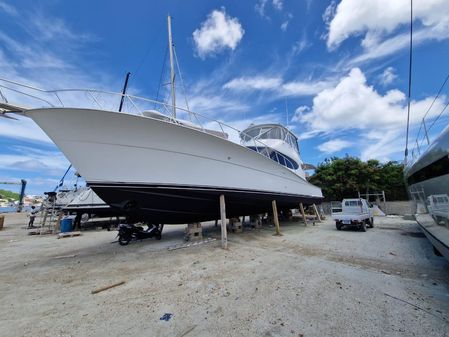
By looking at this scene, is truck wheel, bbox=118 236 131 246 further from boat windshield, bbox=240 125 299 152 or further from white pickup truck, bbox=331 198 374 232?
white pickup truck, bbox=331 198 374 232

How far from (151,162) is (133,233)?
3.31m

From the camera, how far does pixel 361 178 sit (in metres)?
18.7

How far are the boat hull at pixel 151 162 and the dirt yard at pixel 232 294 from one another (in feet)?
4.58

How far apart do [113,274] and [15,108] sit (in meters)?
3.80

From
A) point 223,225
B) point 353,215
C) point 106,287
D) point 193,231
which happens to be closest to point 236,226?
point 193,231

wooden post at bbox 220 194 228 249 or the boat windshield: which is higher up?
the boat windshield

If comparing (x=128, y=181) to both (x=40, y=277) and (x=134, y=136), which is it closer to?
(x=134, y=136)

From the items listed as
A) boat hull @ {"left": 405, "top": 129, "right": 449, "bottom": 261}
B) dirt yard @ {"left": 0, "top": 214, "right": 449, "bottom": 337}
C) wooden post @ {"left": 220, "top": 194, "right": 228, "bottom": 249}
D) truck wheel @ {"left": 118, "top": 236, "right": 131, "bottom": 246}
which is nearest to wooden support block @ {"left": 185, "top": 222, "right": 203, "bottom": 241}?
wooden post @ {"left": 220, "top": 194, "right": 228, "bottom": 249}

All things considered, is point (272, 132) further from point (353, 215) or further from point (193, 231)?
point (193, 231)

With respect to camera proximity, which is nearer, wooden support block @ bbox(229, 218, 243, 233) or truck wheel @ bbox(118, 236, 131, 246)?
truck wheel @ bbox(118, 236, 131, 246)

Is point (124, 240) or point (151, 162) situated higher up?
point (151, 162)

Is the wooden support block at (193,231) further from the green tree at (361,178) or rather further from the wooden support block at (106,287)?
the green tree at (361,178)

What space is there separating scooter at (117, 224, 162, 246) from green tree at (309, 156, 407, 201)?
1718 centimetres

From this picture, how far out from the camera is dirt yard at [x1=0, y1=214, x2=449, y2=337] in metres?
2.28
